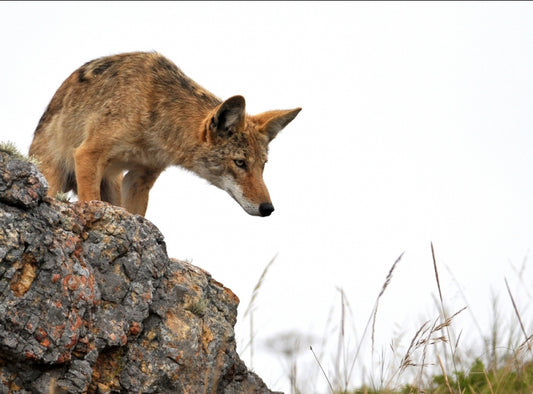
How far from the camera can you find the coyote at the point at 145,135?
27.2 ft

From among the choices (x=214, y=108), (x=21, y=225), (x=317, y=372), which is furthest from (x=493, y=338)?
(x=214, y=108)

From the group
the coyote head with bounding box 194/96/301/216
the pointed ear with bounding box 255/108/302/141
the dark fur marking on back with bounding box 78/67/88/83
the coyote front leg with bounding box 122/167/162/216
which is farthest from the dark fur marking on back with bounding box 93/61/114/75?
the pointed ear with bounding box 255/108/302/141

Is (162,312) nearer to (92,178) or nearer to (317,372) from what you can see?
(317,372)

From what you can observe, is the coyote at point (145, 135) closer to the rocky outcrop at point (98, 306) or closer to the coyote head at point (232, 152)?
the coyote head at point (232, 152)

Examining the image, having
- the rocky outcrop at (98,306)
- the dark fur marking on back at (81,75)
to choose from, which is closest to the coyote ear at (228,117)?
the dark fur marking on back at (81,75)

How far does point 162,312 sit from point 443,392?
2031mm

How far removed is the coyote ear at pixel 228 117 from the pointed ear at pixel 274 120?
451 mm

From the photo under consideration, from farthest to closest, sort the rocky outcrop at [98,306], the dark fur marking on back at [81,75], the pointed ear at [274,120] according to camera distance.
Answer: the dark fur marking on back at [81,75] → the pointed ear at [274,120] → the rocky outcrop at [98,306]

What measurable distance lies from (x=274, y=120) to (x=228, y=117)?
646 millimetres

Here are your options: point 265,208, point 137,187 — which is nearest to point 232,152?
point 265,208

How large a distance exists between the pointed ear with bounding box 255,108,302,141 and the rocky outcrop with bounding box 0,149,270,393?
10.2 feet

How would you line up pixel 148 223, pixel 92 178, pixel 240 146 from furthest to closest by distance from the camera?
pixel 240 146
pixel 92 178
pixel 148 223

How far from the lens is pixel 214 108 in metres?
8.90

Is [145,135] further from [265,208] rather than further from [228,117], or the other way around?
[265,208]
